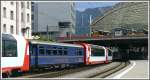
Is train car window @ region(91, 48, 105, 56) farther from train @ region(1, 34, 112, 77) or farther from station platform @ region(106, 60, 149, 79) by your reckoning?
station platform @ region(106, 60, 149, 79)

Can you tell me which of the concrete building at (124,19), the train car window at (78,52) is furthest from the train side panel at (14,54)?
the concrete building at (124,19)

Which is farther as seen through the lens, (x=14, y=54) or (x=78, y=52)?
(x=78, y=52)

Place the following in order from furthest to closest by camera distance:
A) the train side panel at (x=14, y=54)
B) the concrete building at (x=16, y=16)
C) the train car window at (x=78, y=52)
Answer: the concrete building at (x=16, y=16) < the train car window at (x=78, y=52) < the train side panel at (x=14, y=54)

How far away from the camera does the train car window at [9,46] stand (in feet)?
86.1

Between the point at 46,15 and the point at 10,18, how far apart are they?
33.3 m

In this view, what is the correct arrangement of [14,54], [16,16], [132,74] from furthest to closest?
[16,16], [132,74], [14,54]

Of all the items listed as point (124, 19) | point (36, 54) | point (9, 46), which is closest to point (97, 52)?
point (36, 54)

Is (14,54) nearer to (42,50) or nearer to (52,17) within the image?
(42,50)

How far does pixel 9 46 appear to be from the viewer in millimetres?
26906

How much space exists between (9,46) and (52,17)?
78.4 m

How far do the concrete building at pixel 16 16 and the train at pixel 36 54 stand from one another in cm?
2236

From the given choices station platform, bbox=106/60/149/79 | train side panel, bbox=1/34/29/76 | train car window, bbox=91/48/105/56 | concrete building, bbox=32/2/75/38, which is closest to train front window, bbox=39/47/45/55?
train side panel, bbox=1/34/29/76

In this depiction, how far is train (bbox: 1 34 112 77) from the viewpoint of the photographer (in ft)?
86.9

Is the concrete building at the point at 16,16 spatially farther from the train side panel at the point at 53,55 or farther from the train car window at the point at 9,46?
the train car window at the point at 9,46
